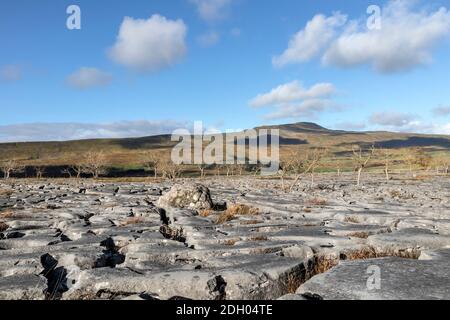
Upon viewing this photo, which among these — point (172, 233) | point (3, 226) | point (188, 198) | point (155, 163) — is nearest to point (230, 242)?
point (172, 233)

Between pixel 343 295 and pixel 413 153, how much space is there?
12096cm

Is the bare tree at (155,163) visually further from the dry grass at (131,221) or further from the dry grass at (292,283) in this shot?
the dry grass at (292,283)

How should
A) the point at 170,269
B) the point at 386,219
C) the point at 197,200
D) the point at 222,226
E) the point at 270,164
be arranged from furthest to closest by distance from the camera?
the point at 270,164 → the point at 197,200 → the point at 386,219 → the point at 222,226 → the point at 170,269

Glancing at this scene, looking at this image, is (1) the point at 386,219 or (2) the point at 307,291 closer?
(2) the point at 307,291

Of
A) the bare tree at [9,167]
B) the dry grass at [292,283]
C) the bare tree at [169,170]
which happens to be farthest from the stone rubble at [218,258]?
the bare tree at [9,167]

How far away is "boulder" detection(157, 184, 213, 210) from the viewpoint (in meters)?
21.1

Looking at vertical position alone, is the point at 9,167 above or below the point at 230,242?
below

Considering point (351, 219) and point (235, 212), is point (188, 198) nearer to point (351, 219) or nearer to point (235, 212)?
point (235, 212)

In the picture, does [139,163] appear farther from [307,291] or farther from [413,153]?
[307,291]

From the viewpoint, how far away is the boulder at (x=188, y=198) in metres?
21.1

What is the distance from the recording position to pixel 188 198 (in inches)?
843

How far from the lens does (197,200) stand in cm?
2109
